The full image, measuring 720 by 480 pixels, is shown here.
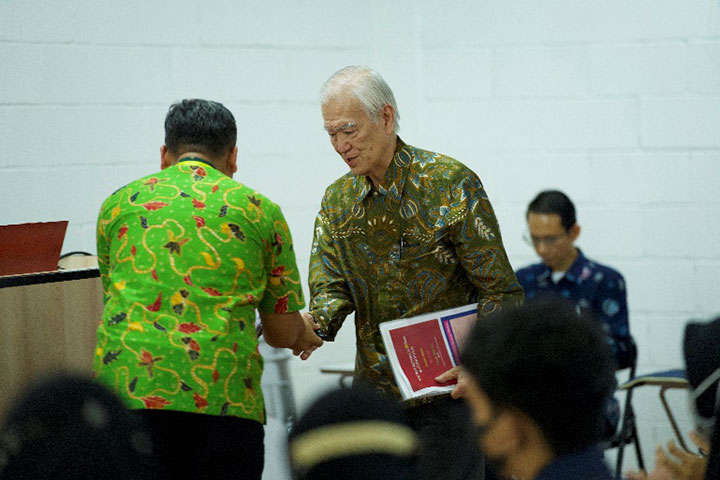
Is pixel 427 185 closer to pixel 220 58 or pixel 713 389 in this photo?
pixel 713 389

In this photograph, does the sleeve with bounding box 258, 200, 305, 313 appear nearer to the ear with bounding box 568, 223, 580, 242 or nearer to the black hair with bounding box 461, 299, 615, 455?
the black hair with bounding box 461, 299, 615, 455

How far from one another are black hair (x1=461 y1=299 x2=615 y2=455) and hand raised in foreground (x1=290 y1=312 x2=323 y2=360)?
93 cm

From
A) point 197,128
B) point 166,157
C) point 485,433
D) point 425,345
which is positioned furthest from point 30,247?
point 485,433

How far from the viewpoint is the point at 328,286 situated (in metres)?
2.21

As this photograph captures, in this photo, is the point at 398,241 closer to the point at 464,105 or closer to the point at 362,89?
the point at 362,89

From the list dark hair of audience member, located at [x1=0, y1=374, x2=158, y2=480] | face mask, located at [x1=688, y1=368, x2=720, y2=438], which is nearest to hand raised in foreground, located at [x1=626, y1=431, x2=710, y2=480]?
face mask, located at [x1=688, y1=368, x2=720, y2=438]

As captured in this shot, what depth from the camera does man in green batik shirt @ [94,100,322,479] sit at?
1.75 m

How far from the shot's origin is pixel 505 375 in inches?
44.4

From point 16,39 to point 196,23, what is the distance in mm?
651

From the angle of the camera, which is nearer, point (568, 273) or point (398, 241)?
point (398, 241)

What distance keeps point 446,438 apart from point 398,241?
476 millimetres

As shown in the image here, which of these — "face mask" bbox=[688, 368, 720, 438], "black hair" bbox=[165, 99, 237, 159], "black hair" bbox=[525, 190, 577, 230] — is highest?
"black hair" bbox=[165, 99, 237, 159]

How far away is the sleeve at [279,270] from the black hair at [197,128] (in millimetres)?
188

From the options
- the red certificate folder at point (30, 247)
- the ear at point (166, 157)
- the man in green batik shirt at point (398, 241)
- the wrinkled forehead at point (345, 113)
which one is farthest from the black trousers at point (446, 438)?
the red certificate folder at point (30, 247)
